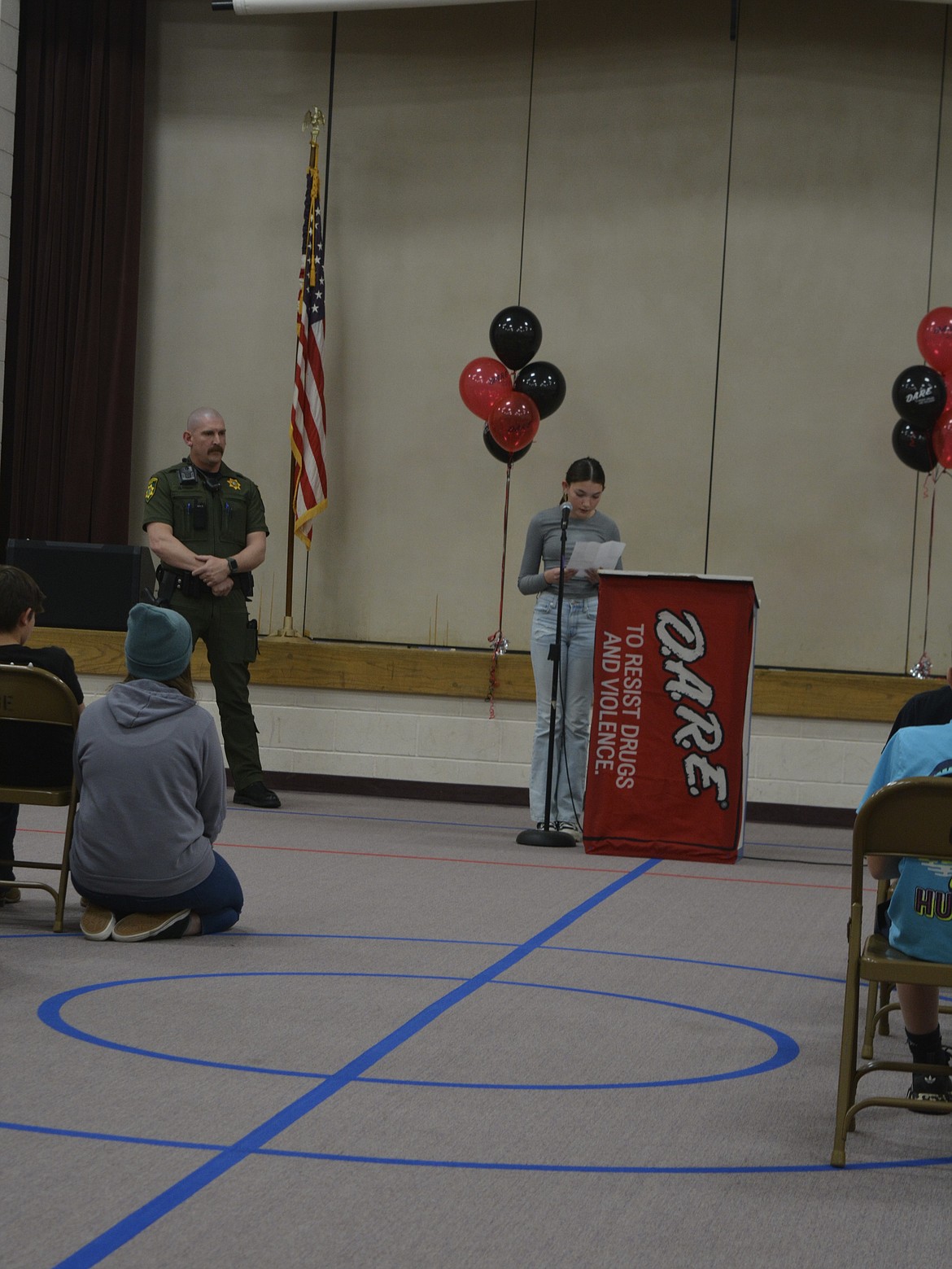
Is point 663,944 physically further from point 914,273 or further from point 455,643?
point 914,273

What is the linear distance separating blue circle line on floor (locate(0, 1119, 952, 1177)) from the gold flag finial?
7524mm

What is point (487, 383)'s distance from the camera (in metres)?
8.20

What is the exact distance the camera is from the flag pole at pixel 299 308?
8688mm

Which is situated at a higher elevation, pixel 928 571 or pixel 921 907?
pixel 928 571

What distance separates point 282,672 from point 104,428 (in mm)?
2045

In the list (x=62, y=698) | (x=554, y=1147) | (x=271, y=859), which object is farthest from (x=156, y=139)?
(x=554, y=1147)

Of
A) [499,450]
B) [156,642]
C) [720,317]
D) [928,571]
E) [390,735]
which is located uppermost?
[720,317]

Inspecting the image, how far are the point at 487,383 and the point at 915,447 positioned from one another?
7.81ft

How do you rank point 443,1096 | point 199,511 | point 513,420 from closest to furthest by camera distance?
1. point 443,1096
2. point 199,511
3. point 513,420

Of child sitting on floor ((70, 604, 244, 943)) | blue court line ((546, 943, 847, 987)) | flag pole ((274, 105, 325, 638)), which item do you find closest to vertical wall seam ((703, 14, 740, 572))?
flag pole ((274, 105, 325, 638))

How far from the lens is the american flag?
8.70 meters

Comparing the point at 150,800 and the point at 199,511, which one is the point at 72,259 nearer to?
the point at 199,511

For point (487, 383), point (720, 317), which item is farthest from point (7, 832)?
point (720, 317)

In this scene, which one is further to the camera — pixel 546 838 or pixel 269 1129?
pixel 546 838
